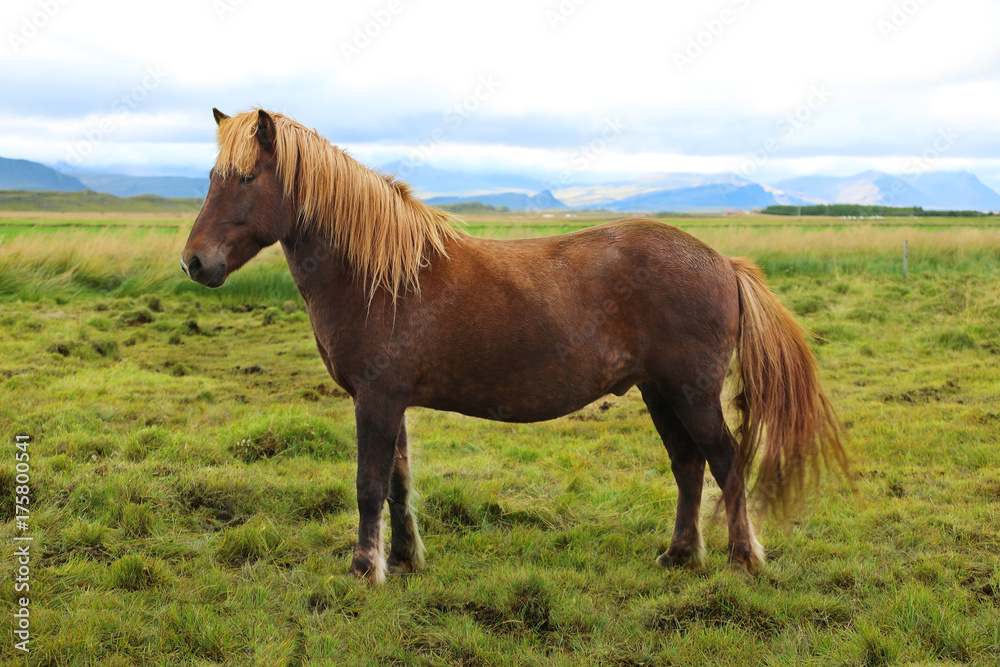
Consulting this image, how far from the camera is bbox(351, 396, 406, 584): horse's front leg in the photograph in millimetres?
3459

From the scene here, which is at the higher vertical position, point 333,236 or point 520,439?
point 333,236

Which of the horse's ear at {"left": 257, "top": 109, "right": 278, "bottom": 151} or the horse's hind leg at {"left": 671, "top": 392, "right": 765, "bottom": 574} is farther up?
the horse's ear at {"left": 257, "top": 109, "right": 278, "bottom": 151}

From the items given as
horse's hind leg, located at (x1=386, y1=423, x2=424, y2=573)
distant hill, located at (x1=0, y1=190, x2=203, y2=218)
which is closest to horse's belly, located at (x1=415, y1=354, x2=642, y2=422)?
horse's hind leg, located at (x1=386, y1=423, x2=424, y2=573)

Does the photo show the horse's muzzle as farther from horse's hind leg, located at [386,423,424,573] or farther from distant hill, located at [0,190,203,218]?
distant hill, located at [0,190,203,218]

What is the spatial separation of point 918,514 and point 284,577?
13.8ft

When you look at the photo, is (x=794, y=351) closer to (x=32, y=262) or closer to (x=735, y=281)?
(x=735, y=281)

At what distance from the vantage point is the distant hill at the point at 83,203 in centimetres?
9662

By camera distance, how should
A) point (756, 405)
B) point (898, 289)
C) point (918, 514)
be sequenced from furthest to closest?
point (898, 289)
point (918, 514)
point (756, 405)

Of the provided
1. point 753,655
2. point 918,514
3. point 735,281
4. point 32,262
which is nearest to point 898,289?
point 918,514

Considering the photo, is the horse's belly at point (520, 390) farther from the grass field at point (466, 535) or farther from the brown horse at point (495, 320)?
the grass field at point (466, 535)

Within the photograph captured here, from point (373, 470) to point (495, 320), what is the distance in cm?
110

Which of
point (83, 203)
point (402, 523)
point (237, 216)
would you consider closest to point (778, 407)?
point (402, 523)

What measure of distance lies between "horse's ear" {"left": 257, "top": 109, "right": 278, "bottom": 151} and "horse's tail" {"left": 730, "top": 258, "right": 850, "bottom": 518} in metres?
2.87

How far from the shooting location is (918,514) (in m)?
4.30
